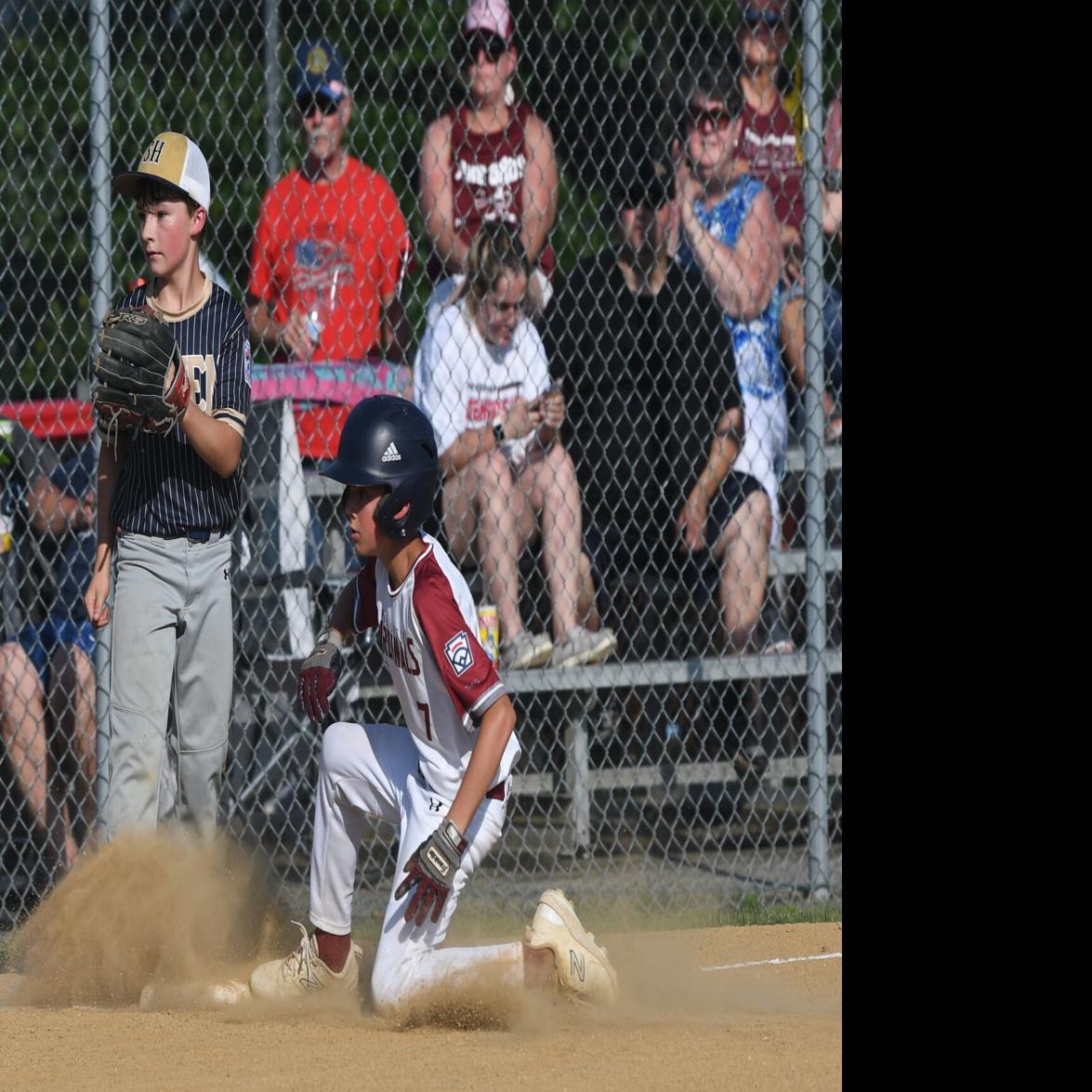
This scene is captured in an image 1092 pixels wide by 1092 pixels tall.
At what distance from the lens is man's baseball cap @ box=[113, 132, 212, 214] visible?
4.57m

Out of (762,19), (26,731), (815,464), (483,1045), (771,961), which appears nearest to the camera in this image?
(483,1045)

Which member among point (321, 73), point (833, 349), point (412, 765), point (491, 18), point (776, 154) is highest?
point (491, 18)

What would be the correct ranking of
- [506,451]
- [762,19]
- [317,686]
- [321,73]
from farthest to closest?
[762,19]
[321,73]
[506,451]
[317,686]

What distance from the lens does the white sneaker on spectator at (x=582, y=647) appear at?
5.87m

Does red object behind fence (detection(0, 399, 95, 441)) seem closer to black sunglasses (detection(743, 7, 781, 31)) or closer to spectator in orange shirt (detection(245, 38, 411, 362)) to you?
spectator in orange shirt (detection(245, 38, 411, 362))

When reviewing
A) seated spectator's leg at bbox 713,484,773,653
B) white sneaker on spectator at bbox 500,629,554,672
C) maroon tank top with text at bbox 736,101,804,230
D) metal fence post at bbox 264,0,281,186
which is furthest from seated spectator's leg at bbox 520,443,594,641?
metal fence post at bbox 264,0,281,186

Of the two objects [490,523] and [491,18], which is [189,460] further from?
[491,18]

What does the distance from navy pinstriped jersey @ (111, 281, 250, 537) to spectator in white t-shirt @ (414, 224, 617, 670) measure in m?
1.40

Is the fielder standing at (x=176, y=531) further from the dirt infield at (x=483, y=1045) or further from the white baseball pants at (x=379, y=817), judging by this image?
the dirt infield at (x=483, y=1045)

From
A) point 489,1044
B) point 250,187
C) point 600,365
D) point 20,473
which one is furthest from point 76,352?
point 489,1044

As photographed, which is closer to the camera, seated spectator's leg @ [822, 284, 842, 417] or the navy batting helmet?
the navy batting helmet

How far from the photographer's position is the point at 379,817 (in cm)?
425

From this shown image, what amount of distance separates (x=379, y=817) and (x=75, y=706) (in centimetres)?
181

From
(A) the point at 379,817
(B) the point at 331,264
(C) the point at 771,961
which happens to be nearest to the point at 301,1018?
(A) the point at 379,817
